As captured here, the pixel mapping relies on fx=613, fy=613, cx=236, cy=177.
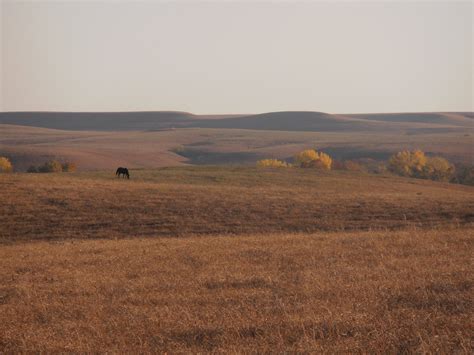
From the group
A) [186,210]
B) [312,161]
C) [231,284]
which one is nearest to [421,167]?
[312,161]

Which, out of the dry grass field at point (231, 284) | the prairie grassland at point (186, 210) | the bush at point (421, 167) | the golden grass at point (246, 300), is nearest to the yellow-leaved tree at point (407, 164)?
the bush at point (421, 167)

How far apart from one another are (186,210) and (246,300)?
23057mm

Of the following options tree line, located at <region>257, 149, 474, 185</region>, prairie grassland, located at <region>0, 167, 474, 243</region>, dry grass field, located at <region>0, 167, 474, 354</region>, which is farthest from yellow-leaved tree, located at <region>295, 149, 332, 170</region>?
dry grass field, located at <region>0, 167, 474, 354</region>

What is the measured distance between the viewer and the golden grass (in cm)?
936

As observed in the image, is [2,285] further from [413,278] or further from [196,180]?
[196,180]

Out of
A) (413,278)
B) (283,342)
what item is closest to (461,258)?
(413,278)

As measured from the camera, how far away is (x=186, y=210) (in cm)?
3503

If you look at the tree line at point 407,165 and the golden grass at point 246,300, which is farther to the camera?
the tree line at point 407,165

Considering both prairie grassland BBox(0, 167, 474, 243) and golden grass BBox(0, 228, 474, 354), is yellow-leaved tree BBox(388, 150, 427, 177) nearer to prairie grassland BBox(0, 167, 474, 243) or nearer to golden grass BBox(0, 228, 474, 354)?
prairie grassland BBox(0, 167, 474, 243)

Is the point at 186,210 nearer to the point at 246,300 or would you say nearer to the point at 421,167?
the point at 246,300

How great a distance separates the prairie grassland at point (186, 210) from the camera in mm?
30828

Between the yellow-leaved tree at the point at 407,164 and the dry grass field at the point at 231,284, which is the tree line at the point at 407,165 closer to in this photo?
the yellow-leaved tree at the point at 407,164

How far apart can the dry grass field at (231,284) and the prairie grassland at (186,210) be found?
0.54 feet

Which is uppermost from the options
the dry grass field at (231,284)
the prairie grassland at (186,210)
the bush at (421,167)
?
the dry grass field at (231,284)
